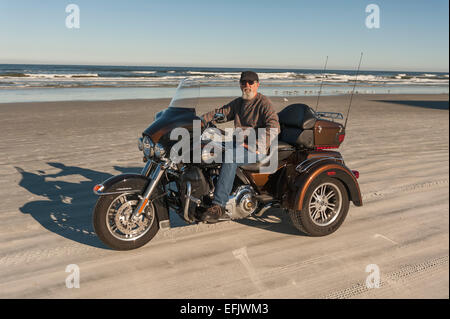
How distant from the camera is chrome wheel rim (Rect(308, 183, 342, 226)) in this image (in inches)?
179

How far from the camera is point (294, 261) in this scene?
3.94m

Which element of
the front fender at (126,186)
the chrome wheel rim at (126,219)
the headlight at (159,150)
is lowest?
the chrome wheel rim at (126,219)

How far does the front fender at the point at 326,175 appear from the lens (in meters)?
4.30

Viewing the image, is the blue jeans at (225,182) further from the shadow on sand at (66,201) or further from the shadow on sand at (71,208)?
the shadow on sand at (66,201)

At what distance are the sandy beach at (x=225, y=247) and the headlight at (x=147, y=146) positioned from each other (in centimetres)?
76

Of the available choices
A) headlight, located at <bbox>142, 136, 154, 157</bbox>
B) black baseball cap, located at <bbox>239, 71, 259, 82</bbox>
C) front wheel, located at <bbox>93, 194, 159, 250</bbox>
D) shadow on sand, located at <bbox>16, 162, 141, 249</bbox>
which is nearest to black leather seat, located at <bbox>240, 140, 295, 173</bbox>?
black baseball cap, located at <bbox>239, 71, 259, 82</bbox>

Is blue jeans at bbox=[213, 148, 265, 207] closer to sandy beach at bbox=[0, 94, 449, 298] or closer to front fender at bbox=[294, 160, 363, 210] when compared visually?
sandy beach at bbox=[0, 94, 449, 298]

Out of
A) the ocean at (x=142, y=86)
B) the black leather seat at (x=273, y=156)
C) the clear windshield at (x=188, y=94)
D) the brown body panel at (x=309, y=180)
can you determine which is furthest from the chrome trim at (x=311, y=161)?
the clear windshield at (x=188, y=94)

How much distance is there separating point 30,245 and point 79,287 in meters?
1.13

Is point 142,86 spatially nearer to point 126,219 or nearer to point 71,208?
point 71,208

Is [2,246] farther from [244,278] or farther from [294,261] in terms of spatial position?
[294,261]
